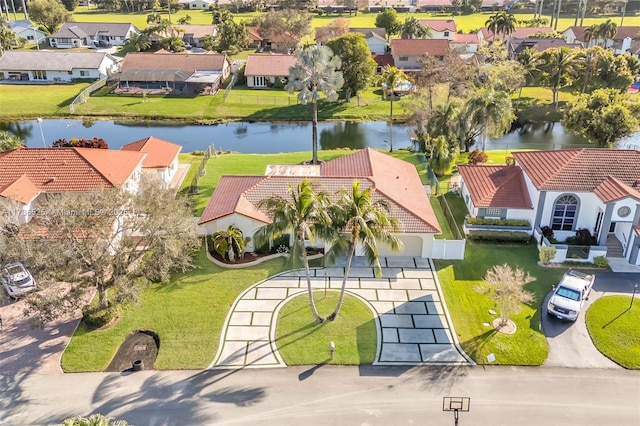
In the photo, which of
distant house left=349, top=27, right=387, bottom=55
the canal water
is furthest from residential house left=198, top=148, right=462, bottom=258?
distant house left=349, top=27, right=387, bottom=55

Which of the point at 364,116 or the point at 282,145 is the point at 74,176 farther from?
the point at 364,116

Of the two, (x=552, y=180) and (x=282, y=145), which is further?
(x=282, y=145)

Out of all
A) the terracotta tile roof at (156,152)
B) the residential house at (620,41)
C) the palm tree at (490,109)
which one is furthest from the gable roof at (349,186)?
the residential house at (620,41)

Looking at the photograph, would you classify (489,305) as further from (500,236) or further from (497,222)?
(497,222)

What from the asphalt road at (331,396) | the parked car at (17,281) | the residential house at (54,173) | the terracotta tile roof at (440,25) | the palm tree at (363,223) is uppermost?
the terracotta tile roof at (440,25)

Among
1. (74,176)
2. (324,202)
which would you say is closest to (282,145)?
(74,176)

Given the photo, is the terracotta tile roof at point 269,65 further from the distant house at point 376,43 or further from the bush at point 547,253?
the bush at point 547,253
